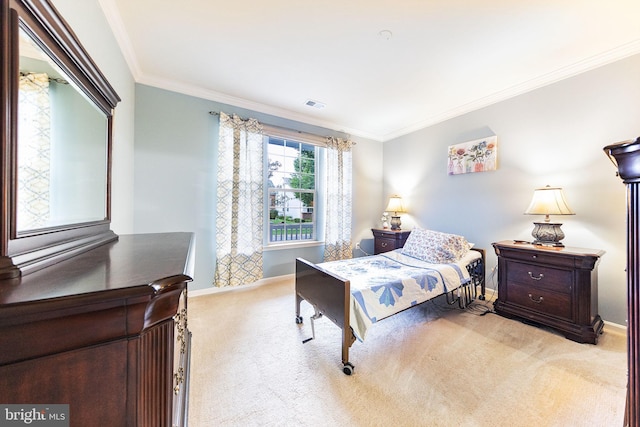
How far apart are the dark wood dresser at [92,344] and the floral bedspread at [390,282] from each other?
4.55 ft

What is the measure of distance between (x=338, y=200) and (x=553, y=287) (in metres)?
2.72

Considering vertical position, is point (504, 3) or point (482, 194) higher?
point (504, 3)

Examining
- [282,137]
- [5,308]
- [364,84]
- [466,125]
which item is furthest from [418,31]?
[5,308]

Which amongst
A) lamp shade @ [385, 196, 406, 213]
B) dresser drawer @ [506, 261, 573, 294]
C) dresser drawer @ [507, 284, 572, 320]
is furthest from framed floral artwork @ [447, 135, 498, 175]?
dresser drawer @ [507, 284, 572, 320]

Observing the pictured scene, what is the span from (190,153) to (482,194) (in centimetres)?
380

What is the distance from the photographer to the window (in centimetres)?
350

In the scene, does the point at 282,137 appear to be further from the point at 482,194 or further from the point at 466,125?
the point at 482,194

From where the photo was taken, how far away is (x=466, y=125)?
3201mm

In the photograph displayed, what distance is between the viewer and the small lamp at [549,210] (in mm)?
2191

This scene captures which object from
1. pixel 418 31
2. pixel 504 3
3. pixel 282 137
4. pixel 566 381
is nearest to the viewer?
pixel 566 381

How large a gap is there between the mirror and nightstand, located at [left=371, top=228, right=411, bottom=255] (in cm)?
344

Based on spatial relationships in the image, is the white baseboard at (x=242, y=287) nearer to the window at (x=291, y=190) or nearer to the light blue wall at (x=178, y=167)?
the light blue wall at (x=178, y=167)

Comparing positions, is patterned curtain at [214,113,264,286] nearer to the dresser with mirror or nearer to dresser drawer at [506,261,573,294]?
the dresser with mirror

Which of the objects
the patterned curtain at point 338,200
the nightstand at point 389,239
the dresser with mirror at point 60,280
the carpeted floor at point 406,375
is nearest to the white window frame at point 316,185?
the patterned curtain at point 338,200
